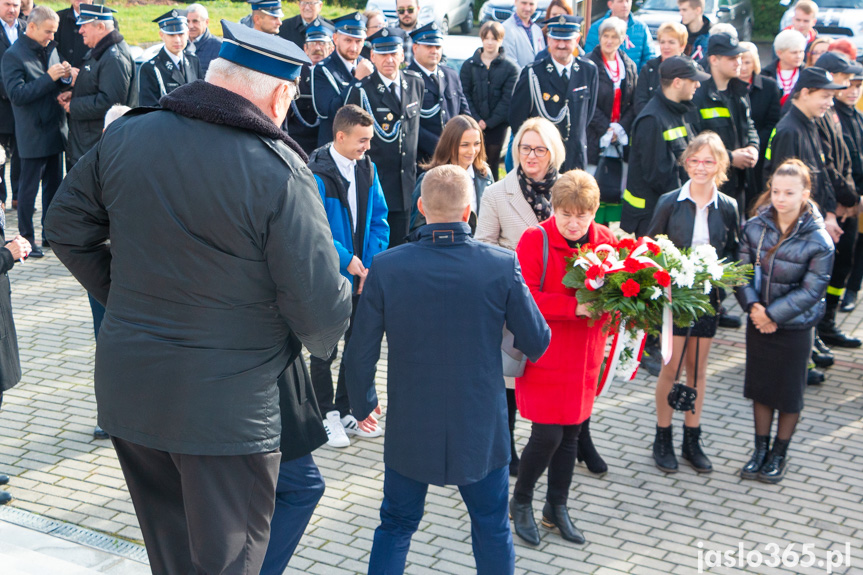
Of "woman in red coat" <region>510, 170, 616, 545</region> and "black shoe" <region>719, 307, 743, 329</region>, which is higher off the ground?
"woman in red coat" <region>510, 170, 616, 545</region>

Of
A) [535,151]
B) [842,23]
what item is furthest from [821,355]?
[842,23]

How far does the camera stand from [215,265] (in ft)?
9.78

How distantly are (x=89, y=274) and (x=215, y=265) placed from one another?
654mm

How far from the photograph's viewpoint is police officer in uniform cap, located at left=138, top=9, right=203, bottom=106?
9.68 metres

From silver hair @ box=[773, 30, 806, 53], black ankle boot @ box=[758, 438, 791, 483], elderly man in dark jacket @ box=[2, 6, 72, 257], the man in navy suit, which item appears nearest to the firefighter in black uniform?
black ankle boot @ box=[758, 438, 791, 483]

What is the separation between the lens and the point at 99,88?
9414 mm

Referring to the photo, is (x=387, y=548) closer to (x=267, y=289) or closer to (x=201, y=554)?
(x=201, y=554)

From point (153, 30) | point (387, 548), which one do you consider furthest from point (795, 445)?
point (153, 30)

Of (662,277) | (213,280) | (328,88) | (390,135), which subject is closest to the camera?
(213,280)

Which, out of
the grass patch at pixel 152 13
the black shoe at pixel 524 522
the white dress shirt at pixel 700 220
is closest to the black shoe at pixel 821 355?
the white dress shirt at pixel 700 220

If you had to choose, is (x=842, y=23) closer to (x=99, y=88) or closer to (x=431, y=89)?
(x=431, y=89)

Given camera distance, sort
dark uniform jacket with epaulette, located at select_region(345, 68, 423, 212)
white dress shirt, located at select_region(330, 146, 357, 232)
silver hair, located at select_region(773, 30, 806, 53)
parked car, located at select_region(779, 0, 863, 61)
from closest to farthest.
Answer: white dress shirt, located at select_region(330, 146, 357, 232) < dark uniform jacket with epaulette, located at select_region(345, 68, 423, 212) < silver hair, located at select_region(773, 30, 806, 53) < parked car, located at select_region(779, 0, 863, 61)

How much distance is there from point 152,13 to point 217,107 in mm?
24797

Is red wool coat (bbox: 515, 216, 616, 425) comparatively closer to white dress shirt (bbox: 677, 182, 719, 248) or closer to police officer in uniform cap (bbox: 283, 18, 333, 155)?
white dress shirt (bbox: 677, 182, 719, 248)
